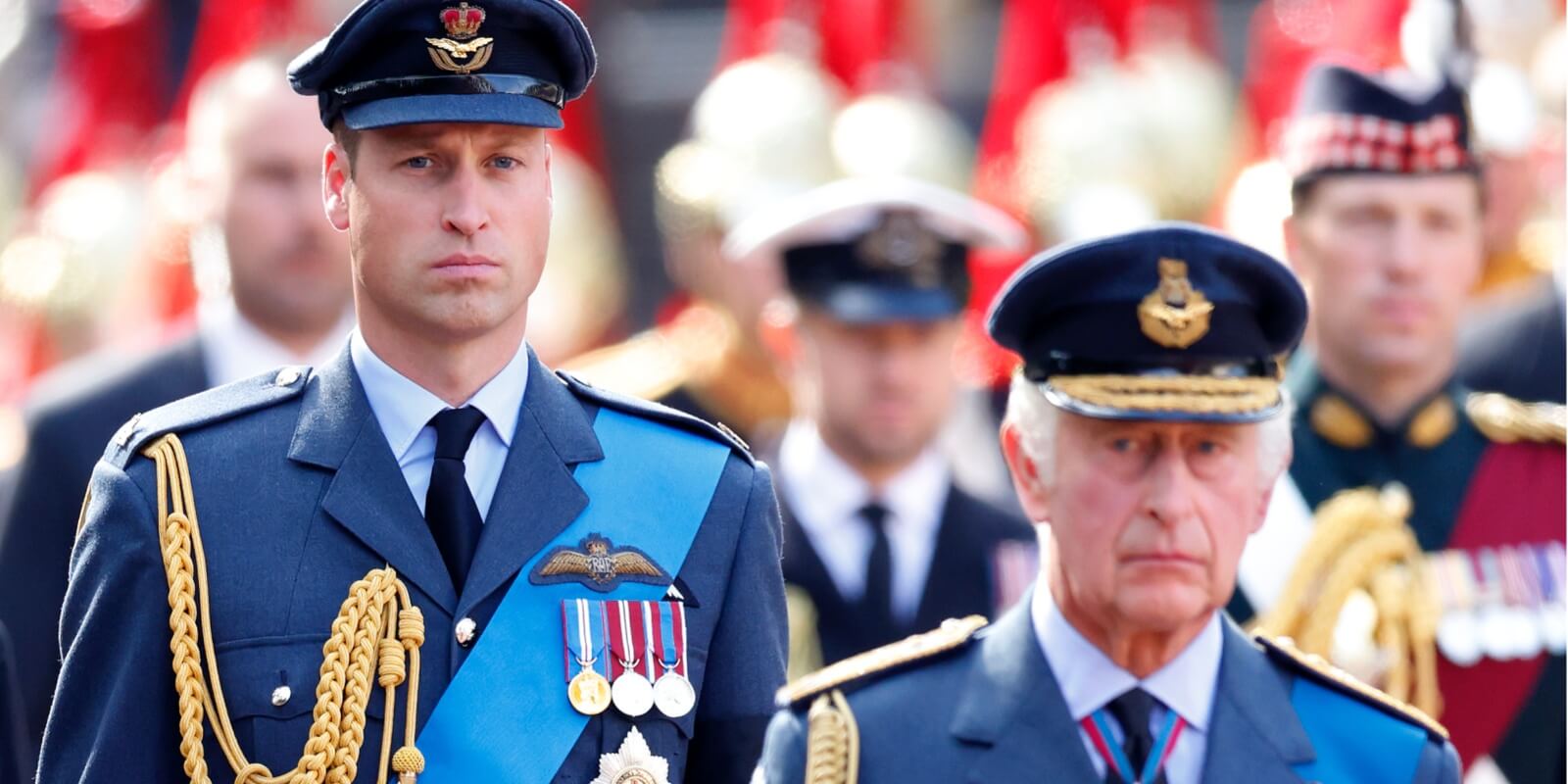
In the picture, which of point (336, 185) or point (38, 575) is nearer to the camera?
point (336, 185)

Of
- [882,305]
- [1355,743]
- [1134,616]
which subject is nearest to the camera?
[1134,616]

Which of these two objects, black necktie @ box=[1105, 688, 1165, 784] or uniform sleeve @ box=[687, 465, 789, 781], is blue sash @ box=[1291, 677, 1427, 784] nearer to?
black necktie @ box=[1105, 688, 1165, 784]

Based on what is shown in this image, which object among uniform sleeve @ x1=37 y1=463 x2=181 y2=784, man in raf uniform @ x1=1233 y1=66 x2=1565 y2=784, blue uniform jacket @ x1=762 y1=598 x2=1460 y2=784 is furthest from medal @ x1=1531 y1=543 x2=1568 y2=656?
uniform sleeve @ x1=37 y1=463 x2=181 y2=784

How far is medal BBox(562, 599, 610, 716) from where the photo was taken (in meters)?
4.56

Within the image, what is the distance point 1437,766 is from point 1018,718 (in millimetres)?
585

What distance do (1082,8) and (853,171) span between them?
1019 mm

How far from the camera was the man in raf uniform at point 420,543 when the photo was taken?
446cm

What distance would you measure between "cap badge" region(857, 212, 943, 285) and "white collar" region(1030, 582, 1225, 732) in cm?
351

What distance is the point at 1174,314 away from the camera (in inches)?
181

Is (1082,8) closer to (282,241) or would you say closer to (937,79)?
(937,79)

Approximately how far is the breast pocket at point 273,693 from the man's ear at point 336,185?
614 mm

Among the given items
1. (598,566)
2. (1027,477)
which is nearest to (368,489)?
(598,566)

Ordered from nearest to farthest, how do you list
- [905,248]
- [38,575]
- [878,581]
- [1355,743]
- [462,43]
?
1. [1355,743]
2. [462,43]
3. [38,575]
4. [878,581]
5. [905,248]

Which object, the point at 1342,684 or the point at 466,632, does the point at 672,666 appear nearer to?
the point at 466,632
